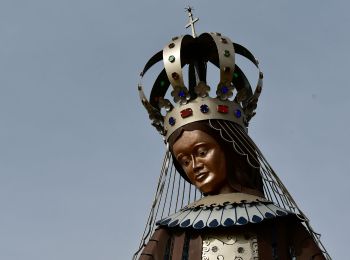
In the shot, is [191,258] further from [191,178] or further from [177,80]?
[177,80]

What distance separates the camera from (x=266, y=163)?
7070 mm

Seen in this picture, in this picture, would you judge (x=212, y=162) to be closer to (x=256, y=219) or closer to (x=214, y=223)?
(x=214, y=223)

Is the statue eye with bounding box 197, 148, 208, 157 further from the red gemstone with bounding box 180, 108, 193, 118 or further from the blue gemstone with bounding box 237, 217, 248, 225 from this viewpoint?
the blue gemstone with bounding box 237, 217, 248, 225

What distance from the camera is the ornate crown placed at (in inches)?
291

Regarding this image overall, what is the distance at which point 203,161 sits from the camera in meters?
7.20

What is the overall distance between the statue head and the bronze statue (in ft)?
0.04

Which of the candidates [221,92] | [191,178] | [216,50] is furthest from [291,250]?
[216,50]

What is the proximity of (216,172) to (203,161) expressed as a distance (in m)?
0.19

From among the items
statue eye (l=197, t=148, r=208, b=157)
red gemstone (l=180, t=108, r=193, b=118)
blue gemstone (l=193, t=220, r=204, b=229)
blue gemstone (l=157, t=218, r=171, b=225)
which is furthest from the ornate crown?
blue gemstone (l=193, t=220, r=204, b=229)

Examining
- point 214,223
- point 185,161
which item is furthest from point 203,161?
point 214,223

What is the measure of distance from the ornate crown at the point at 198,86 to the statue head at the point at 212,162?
0.57 ft

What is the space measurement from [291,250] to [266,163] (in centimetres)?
100

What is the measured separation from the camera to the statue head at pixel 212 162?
716 cm

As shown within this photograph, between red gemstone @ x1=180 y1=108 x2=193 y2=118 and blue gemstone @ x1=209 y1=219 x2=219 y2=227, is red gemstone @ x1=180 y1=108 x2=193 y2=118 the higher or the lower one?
the higher one
